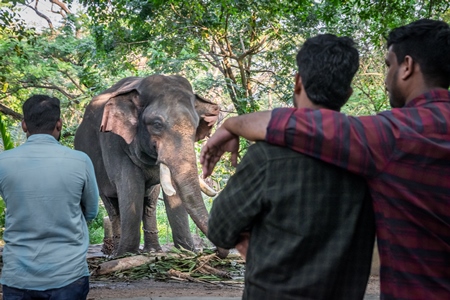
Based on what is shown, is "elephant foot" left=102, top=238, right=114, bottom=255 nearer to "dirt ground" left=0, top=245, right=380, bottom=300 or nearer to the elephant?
the elephant

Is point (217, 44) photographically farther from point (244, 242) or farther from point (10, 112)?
point (244, 242)

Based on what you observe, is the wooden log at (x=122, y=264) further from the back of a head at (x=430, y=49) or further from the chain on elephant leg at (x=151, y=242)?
the back of a head at (x=430, y=49)

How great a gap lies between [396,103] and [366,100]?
1409cm

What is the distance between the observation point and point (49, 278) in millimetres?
3744

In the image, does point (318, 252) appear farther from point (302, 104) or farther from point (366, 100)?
point (366, 100)

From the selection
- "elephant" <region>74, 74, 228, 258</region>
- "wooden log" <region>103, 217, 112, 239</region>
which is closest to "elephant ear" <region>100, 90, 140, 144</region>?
Result: "elephant" <region>74, 74, 228, 258</region>

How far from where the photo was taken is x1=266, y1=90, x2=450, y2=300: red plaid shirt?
8.07ft

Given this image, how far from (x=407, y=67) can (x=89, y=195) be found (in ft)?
6.28

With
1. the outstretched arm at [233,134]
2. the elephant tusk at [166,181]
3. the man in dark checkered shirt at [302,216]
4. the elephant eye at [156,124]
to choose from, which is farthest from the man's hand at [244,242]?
the elephant eye at [156,124]

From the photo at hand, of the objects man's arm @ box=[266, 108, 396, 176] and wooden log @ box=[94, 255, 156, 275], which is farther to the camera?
wooden log @ box=[94, 255, 156, 275]

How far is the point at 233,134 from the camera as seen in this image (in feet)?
8.99

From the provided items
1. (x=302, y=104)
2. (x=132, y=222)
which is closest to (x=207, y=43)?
(x=132, y=222)

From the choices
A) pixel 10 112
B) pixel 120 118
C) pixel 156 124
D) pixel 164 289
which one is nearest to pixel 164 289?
pixel 164 289

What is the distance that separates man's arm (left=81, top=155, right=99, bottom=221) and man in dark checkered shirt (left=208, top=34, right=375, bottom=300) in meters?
1.49
